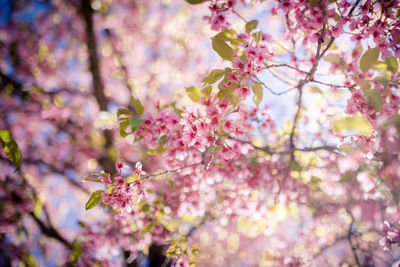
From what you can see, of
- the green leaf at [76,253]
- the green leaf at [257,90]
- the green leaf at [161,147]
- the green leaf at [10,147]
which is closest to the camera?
the green leaf at [10,147]

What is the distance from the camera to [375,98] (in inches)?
47.9

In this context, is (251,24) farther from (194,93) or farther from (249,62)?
(194,93)

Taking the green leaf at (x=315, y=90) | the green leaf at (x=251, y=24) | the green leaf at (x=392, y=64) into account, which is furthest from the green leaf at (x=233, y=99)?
the green leaf at (x=392, y=64)

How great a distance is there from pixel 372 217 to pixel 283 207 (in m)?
0.83

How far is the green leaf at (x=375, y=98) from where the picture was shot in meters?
1.18

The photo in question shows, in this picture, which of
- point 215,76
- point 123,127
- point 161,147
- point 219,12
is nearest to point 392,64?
point 219,12

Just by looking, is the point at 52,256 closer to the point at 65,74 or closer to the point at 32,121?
the point at 32,121

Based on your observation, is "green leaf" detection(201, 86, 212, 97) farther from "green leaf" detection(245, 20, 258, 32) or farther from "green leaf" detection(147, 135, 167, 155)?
"green leaf" detection(245, 20, 258, 32)

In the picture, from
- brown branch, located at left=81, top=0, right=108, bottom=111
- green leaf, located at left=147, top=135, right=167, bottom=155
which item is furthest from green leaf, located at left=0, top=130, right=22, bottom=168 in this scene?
brown branch, located at left=81, top=0, right=108, bottom=111

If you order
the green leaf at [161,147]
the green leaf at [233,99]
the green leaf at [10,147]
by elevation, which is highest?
the green leaf at [233,99]

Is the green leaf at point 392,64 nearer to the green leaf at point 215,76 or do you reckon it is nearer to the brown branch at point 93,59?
the green leaf at point 215,76

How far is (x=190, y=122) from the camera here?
1407 millimetres

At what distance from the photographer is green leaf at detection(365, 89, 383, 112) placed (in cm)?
118

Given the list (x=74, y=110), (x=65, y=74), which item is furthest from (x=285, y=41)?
(x=65, y=74)
